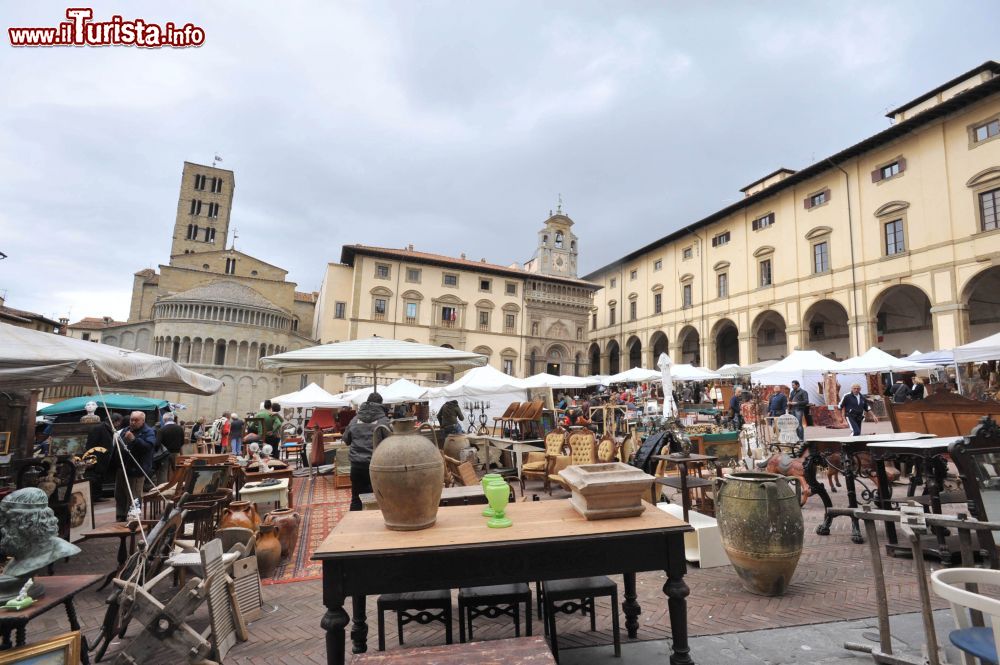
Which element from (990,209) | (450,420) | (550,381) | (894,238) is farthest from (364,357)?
(894,238)

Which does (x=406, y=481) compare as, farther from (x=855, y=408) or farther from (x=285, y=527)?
(x=855, y=408)

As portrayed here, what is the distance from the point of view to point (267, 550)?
4746 millimetres

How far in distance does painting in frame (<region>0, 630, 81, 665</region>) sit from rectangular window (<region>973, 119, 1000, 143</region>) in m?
27.0

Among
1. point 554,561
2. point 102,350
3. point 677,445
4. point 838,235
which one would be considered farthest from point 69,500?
point 838,235

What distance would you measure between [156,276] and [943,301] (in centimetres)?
6363

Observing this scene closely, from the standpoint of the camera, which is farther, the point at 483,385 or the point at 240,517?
the point at 483,385

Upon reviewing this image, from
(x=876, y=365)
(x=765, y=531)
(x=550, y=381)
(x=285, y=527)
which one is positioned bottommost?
(x=285, y=527)

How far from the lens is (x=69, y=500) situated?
5082 millimetres

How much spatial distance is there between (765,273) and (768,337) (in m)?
5.76

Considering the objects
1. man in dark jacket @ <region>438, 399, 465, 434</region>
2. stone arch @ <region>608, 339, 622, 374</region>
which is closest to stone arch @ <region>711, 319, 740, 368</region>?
stone arch @ <region>608, 339, 622, 374</region>

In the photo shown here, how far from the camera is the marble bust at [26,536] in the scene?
8.57 feet

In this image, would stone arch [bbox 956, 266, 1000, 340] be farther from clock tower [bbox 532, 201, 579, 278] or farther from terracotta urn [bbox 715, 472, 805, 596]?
clock tower [bbox 532, 201, 579, 278]

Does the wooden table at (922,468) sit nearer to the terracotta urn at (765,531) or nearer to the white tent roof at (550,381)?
the terracotta urn at (765,531)

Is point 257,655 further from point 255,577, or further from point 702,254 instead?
point 702,254
